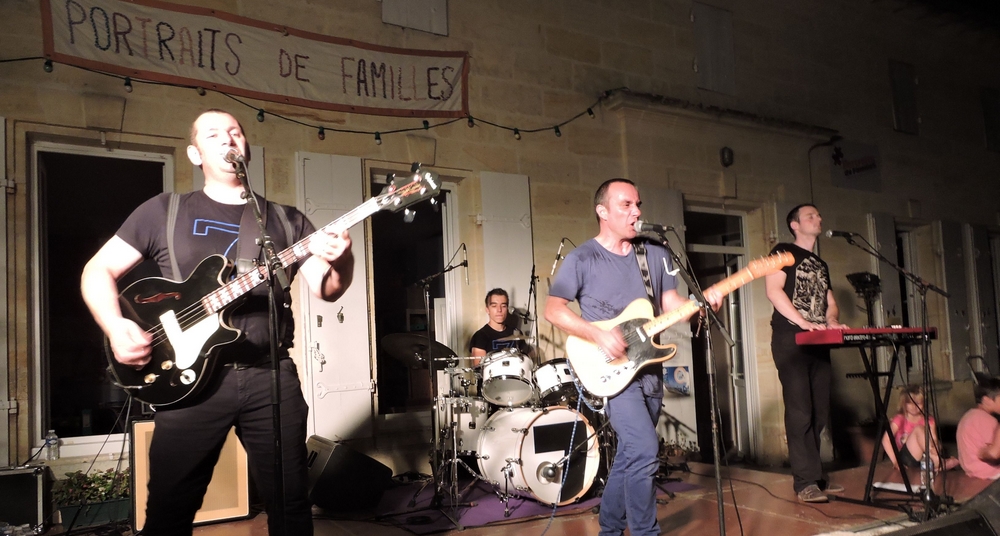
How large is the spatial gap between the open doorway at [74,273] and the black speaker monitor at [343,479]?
1461mm

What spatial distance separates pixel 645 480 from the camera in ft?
10.5

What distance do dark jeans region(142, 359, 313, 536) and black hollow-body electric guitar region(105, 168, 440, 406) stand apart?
0.07 metres

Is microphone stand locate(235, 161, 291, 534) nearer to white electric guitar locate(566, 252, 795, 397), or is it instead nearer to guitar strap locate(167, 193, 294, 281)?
guitar strap locate(167, 193, 294, 281)

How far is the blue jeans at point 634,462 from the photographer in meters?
3.22

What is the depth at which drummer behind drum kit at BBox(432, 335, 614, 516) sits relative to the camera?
513cm

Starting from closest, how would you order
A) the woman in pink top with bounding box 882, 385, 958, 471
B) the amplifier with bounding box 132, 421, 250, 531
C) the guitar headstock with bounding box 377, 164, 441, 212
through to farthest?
1. the guitar headstock with bounding box 377, 164, 441, 212
2. the amplifier with bounding box 132, 421, 250, 531
3. the woman in pink top with bounding box 882, 385, 958, 471

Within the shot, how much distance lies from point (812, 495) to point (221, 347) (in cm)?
408

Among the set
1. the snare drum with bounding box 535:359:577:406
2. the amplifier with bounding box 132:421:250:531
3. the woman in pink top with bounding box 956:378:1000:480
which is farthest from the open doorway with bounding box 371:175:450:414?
the woman in pink top with bounding box 956:378:1000:480

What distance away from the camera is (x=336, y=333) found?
6.05 m

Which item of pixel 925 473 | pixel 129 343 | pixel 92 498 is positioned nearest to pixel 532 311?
pixel 925 473

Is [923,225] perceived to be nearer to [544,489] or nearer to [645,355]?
[544,489]

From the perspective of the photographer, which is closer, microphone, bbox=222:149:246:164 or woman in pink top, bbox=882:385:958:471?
microphone, bbox=222:149:246:164

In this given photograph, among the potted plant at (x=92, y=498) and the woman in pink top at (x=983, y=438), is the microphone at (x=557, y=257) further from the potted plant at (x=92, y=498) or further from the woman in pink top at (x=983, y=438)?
the potted plant at (x=92, y=498)

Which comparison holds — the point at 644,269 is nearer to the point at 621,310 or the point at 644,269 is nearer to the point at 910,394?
the point at 621,310
